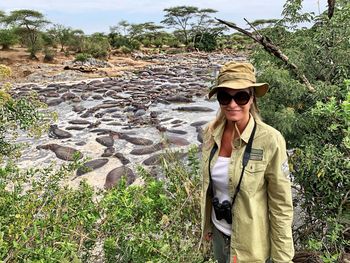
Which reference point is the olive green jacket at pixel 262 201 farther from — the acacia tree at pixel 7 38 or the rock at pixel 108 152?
the acacia tree at pixel 7 38

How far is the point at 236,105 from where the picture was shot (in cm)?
166

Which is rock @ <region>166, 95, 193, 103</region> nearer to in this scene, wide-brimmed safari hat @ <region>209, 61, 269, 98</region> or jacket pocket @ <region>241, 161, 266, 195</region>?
wide-brimmed safari hat @ <region>209, 61, 269, 98</region>

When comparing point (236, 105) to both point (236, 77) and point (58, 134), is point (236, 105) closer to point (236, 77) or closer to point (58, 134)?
point (236, 77)

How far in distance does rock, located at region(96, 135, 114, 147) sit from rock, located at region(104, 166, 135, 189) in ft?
4.50

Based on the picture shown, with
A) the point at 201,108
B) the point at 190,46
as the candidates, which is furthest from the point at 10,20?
the point at 201,108

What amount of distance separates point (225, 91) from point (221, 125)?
188 mm

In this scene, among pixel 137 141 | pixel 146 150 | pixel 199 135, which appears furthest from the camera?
pixel 199 135

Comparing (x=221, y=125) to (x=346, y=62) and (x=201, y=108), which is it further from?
(x=201, y=108)

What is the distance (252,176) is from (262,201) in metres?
0.14

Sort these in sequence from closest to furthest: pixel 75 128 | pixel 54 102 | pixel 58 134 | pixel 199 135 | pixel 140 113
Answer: pixel 199 135
pixel 58 134
pixel 75 128
pixel 140 113
pixel 54 102

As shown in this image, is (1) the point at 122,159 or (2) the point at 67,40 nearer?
(1) the point at 122,159

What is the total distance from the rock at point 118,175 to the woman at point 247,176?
11.7 ft

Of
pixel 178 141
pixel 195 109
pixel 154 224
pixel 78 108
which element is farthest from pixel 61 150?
pixel 154 224

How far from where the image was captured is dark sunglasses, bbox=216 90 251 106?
1.65 meters
